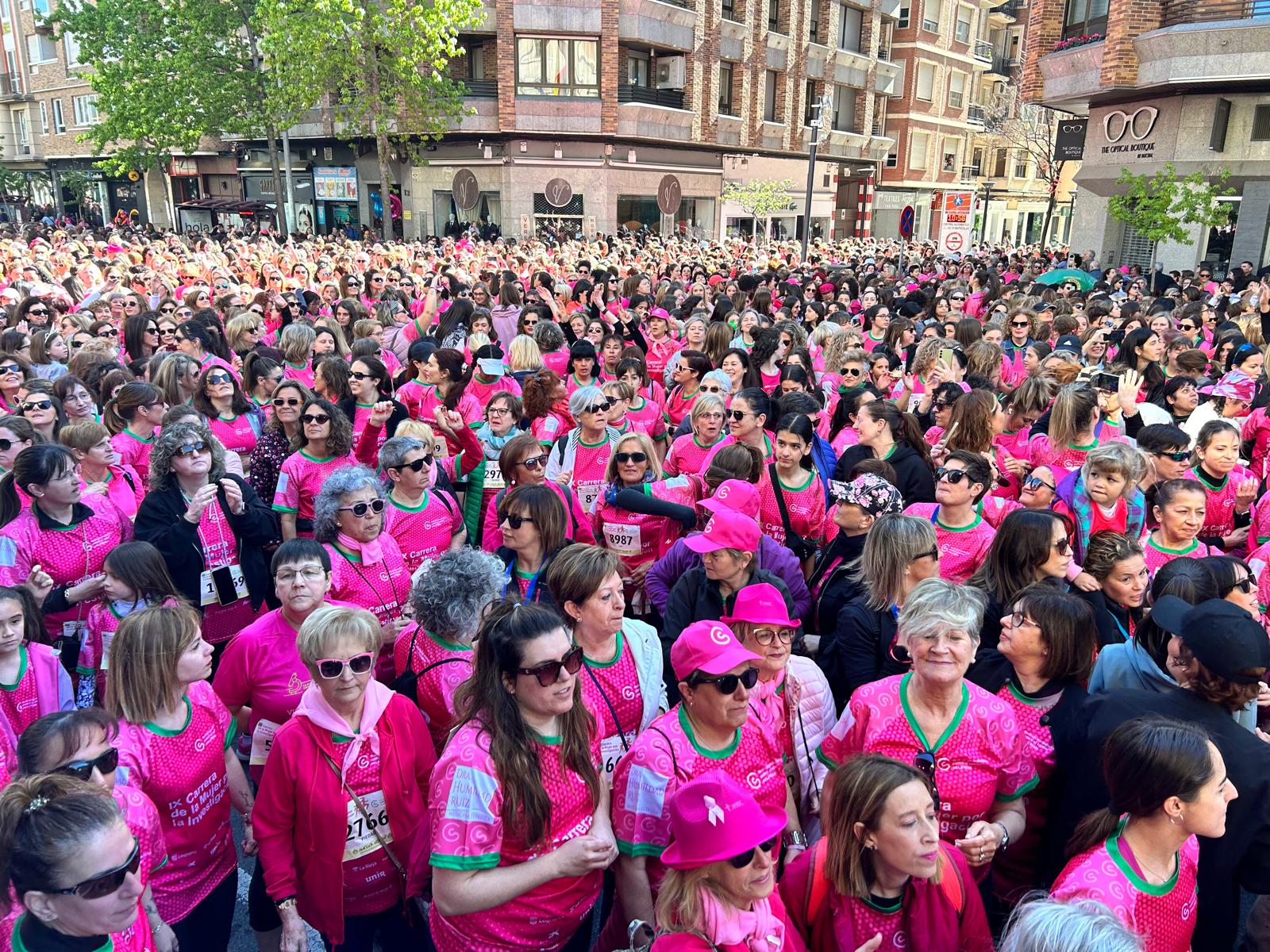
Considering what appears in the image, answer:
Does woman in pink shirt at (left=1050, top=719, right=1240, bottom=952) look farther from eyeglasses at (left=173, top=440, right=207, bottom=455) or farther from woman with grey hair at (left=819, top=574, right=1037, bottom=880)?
eyeglasses at (left=173, top=440, right=207, bottom=455)

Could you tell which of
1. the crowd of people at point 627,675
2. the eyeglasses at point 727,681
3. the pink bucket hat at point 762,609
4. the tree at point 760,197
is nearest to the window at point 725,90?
the tree at point 760,197

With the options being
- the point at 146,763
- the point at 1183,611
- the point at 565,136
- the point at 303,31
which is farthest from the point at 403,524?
the point at 565,136

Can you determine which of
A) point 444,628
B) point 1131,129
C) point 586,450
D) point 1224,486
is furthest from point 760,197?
point 444,628

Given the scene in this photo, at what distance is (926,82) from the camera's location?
165 ft

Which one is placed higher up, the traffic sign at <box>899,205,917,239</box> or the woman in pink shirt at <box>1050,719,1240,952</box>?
the traffic sign at <box>899,205,917,239</box>

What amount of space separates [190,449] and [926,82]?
5437 centimetres

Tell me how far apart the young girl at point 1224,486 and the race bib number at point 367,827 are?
4644mm

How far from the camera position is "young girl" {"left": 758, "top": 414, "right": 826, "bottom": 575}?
4996 mm

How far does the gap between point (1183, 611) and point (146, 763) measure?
11.4 feet

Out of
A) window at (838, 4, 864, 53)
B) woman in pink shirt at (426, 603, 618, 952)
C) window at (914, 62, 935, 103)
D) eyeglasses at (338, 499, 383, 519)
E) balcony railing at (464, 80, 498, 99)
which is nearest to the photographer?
woman in pink shirt at (426, 603, 618, 952)

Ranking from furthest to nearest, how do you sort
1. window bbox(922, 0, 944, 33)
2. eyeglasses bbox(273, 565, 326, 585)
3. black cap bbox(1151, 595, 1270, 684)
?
1. window bbox(922, 0, 944, 33)
2. eyeglasses bbox(273, 565, 326, 585)
3. black cap bbox(1151, 595, 1270, 684)

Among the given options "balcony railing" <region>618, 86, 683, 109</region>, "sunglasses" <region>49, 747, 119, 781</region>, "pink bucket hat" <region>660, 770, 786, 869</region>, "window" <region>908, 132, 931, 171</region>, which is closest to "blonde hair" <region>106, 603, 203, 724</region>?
"sunglasses" <region>49, 747, 119, 781</region>

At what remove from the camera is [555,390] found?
22.6 ft

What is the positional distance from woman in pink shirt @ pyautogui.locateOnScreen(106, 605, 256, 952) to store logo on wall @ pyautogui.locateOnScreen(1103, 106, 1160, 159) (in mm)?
24585
